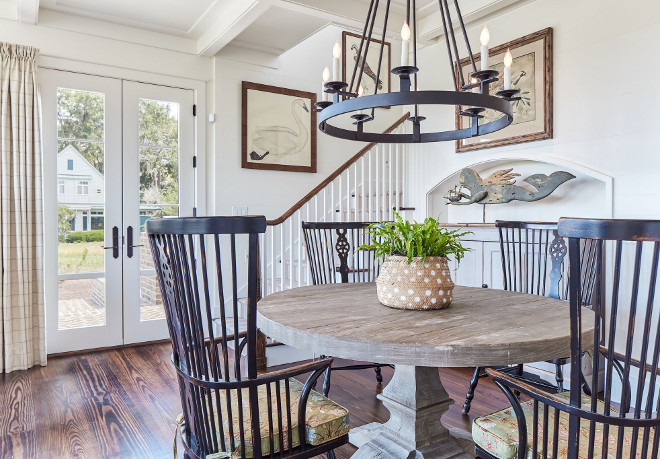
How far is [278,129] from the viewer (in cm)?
462

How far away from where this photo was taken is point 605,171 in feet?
9.53

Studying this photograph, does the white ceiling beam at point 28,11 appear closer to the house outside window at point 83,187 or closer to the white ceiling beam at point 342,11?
the house outside window at point 83,187

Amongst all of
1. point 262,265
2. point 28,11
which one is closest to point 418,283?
point 262,265

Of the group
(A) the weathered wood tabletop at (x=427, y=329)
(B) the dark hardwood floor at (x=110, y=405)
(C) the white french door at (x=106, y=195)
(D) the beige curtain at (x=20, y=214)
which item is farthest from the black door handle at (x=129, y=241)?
(A) the weathered wood tabletop at (x=427, y=329)

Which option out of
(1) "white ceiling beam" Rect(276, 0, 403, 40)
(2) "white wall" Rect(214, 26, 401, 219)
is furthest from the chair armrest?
(2) "white wall" Rect(214, 26, 401, 219)

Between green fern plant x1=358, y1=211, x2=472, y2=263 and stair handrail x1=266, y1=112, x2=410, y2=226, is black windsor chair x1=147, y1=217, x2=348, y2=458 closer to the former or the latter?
green fern plant x1=358, y1=211, x2=472, y2=263

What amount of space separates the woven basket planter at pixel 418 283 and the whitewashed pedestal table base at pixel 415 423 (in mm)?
257

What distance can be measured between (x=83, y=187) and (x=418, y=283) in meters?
3.34

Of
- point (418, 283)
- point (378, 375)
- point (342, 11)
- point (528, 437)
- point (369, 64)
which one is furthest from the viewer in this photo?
point (369, 64)

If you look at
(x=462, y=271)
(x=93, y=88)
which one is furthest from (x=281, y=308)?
(x=93, y=88)

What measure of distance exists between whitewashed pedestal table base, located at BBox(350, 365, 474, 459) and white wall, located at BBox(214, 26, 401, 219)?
3.02 m

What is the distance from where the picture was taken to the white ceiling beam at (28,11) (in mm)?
3271

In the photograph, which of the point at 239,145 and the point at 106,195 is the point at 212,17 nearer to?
the point at 239,145

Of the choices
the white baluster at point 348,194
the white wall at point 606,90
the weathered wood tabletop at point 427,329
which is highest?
the white wall at point 606,90
